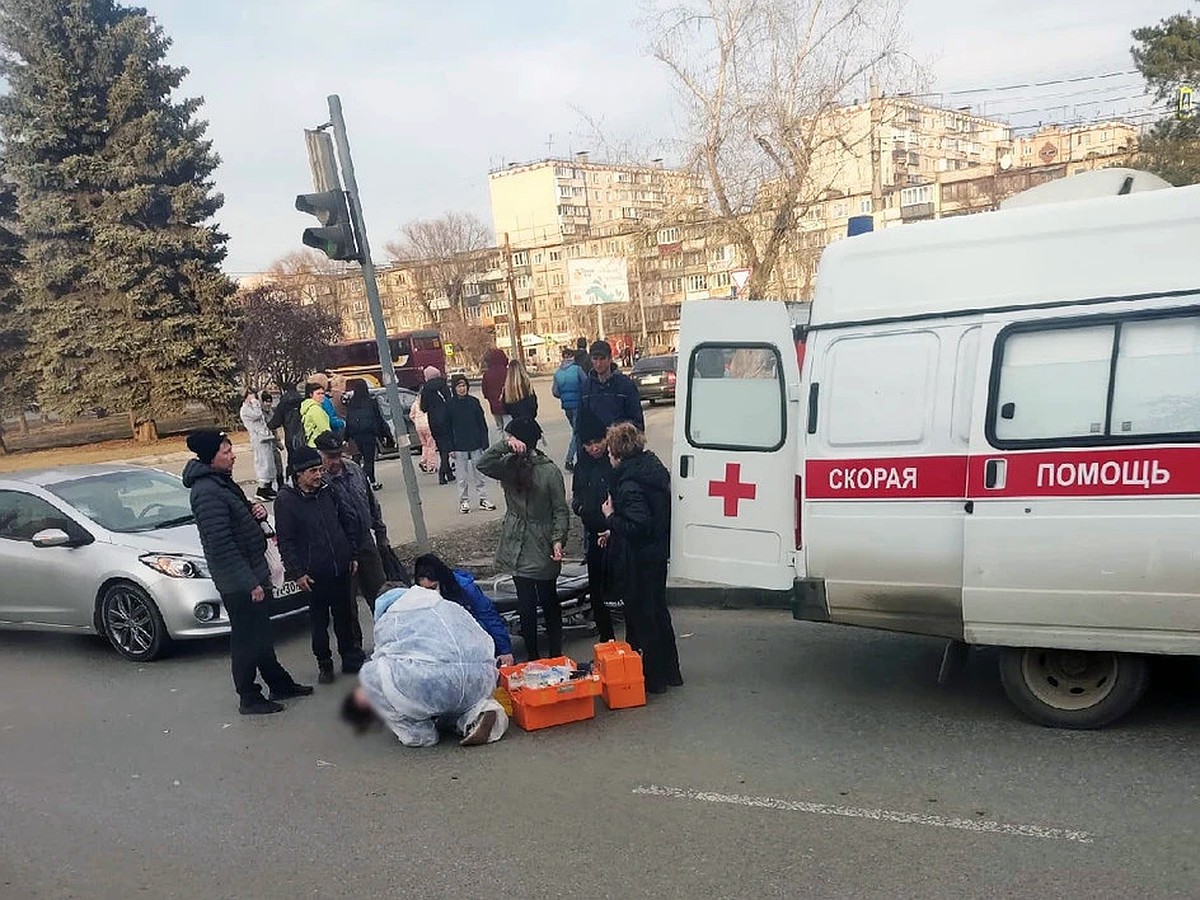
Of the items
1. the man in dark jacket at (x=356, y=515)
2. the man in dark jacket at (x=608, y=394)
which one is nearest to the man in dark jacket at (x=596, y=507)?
the man in dark jacket at (x=356, y=515)

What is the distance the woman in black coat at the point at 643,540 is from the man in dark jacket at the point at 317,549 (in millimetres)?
1951

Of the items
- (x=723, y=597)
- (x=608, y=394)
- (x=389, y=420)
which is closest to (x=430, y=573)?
(x=723, y=597)

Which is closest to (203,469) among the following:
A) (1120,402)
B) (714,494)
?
(714,494)

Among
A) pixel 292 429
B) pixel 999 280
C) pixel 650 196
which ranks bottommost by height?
pixel 292 429

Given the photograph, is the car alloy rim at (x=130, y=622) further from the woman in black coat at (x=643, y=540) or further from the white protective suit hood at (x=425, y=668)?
the woman in black coat at (x=643, y=540)

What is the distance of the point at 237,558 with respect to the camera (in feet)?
19.6

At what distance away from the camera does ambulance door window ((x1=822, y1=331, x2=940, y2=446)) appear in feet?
15.9

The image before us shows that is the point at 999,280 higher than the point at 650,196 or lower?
lower

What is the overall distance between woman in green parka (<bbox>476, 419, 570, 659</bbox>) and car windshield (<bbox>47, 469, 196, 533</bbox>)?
312cm

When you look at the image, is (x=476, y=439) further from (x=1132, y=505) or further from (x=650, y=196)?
(x=650, y=196)

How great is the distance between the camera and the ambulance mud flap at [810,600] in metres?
5.22

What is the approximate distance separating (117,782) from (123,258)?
2790 centimetres

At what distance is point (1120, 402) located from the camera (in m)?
4.48

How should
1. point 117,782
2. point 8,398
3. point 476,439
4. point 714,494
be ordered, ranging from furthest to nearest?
point 8,398
point 476,439
point 714,494
point 117,782
